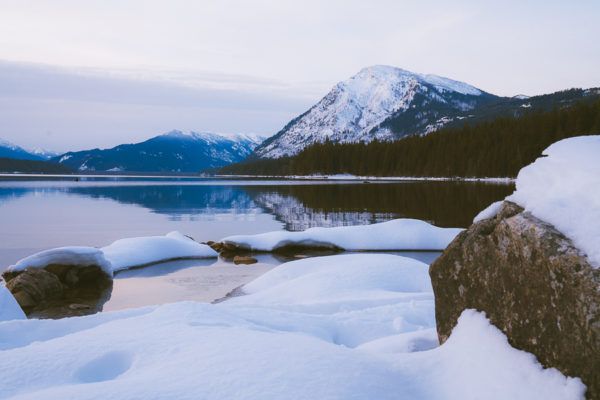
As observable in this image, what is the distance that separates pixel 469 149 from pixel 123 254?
4295 inches

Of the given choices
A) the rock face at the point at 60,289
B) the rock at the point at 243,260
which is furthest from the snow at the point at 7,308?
the rock at the point at 243,260

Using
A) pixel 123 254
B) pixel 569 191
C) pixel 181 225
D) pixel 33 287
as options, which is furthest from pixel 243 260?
pixel 569 191

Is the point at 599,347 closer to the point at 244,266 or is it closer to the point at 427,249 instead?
the point at 244,266

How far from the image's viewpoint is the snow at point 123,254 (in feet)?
55.4

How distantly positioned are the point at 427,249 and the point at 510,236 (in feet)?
66.1

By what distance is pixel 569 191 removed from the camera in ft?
14.4

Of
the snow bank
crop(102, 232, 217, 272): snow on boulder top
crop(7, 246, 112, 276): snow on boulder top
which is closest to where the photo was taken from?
crop(7, 246, 112, 276): snow on boulder top

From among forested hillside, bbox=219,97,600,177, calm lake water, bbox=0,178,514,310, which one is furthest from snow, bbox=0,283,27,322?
forested hillside, bbox=219,97,600,177

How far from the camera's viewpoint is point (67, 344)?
16.4 ft

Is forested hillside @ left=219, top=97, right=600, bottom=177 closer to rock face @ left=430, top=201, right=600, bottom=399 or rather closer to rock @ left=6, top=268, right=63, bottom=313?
rock @ left=6, top=268, right=63, bottom=313

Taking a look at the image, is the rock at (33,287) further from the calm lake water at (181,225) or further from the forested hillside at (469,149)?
the forested hillside at (469,149)

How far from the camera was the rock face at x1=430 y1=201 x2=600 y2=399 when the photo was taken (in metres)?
3.81

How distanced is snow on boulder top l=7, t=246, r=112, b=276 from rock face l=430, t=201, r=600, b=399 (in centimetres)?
1465

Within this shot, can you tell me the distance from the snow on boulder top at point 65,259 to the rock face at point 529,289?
577 inches
